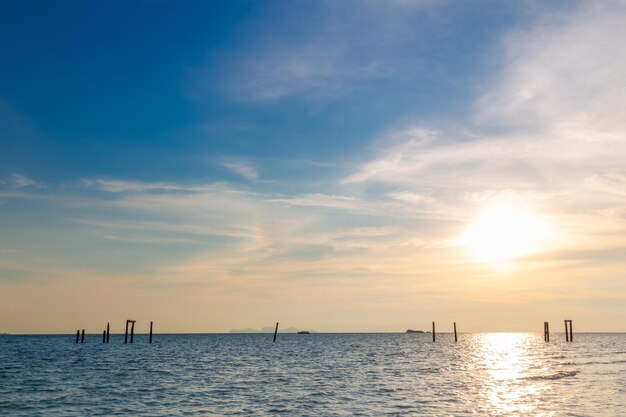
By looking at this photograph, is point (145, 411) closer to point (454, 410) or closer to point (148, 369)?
point (454, 410)

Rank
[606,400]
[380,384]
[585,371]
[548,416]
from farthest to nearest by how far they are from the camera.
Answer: [585,371] → [380,384] → [606,400] → [548,416]

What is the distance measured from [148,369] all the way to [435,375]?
1040 inches

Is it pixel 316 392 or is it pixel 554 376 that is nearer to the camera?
pixel 316 392

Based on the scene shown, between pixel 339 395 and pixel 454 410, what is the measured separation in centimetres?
810

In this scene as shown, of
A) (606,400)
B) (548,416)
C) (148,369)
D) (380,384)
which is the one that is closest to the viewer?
(548,416)

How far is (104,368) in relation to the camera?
54.3m

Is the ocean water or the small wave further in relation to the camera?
the small wave

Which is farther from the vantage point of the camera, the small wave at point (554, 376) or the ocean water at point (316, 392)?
the small wave at point (554, 376)

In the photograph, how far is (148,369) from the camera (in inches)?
2084

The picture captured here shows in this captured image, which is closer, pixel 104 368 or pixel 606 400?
pixel 606 400

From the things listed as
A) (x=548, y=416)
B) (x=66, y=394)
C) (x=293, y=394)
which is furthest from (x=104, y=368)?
(x=548, y=416)

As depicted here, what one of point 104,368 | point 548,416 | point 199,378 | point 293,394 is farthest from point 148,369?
point 548,416

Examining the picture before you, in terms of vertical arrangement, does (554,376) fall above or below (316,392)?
above

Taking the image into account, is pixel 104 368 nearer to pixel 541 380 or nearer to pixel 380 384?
pixel 380 384
